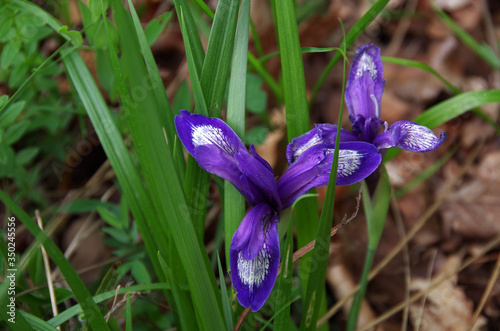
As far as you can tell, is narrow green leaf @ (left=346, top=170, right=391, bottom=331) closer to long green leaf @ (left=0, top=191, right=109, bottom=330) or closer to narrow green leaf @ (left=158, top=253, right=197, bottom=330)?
narrow green leaf @ (left=158, top=253, right=197, bottom=330)

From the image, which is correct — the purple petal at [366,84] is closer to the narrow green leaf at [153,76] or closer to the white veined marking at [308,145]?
the white veined marking at [308,145]

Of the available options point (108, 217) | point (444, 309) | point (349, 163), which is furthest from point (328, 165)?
point (444, 309)

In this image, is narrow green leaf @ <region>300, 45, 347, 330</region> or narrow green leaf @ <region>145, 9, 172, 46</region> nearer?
narrow green leaf @ <region>300, 45, 347, 330</region>

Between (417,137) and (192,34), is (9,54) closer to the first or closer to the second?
(192,34)

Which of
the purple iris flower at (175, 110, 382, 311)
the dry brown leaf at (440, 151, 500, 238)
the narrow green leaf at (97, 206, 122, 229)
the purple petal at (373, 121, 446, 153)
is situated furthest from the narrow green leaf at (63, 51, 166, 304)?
the dry brown leaf at (440, 151, 500, 238)

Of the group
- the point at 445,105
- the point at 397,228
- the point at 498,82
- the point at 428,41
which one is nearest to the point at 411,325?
the point at 397,228

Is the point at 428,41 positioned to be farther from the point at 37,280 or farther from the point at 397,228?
the point at 37,280

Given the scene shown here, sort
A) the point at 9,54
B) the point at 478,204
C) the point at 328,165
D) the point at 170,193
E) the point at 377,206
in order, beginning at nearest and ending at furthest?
1. the point at 170,193
2. the point at 328,165
3. the point at 377,206
4. the point at 9,54
5. the point at 478,204
